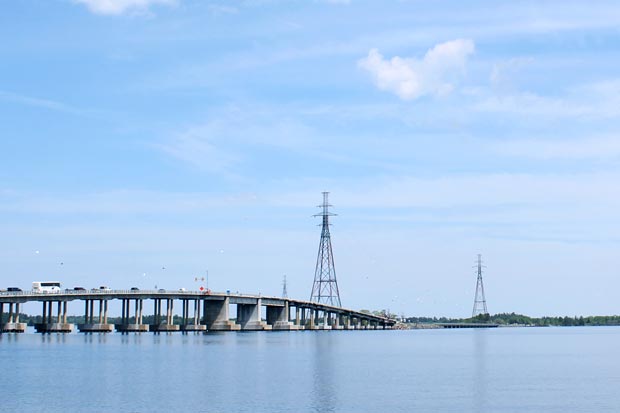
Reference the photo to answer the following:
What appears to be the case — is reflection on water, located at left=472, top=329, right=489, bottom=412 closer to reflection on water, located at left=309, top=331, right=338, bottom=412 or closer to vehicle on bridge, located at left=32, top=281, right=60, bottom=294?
reflection on water, located at left=309, top=331, right=338, bottom=412

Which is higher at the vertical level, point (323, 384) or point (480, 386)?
point (323, 384)

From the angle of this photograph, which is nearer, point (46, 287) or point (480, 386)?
point (480, 386)

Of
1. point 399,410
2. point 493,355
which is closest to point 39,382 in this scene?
point 399,410

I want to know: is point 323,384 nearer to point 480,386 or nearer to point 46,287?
point 480,386

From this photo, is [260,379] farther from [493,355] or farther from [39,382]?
[493,355]

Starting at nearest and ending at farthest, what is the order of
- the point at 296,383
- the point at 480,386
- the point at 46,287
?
the point at 480,386
the point at 296,383
the point at 46,287

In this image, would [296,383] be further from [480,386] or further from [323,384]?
[480,386]

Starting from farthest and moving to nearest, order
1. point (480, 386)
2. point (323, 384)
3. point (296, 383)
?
point (296, 383), point (323, 384), point (480, 386)

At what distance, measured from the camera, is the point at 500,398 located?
72062mm

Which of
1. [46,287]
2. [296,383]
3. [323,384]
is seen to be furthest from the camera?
[46,287]

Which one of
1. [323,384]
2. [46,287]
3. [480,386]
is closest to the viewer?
[480,386]

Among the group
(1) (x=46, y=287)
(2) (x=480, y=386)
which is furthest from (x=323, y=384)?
(1) (x=46, y=287)

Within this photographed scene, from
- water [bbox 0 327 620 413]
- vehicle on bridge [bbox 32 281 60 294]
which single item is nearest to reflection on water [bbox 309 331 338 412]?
water [bbox 0 327 620 413]

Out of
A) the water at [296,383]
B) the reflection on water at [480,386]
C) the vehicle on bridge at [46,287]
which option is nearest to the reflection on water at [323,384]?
the water at [296,383]
